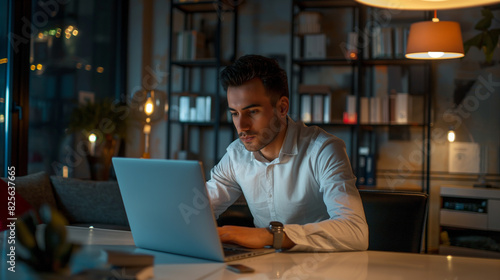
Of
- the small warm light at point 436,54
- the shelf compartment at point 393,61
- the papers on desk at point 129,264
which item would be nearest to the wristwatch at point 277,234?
the papers on desk at point 129,264

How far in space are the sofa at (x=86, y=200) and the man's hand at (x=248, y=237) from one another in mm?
2130

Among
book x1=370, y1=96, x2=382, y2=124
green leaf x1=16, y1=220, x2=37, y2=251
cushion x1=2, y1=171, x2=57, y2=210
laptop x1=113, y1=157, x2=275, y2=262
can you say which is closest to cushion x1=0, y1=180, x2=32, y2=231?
cushion x1=2, y1=171, x2=57, y2=210

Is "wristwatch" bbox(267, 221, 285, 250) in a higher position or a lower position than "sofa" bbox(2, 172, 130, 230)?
higher

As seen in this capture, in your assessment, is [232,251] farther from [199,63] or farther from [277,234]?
[199,63]

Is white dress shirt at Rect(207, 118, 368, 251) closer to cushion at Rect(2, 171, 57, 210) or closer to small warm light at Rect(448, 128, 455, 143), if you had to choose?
cushion at Rect(2, 171, 57, 210)

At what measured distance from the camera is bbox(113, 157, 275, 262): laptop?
3.82 ft

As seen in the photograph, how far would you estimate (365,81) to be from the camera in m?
4.67

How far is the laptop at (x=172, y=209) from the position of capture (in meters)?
1.16

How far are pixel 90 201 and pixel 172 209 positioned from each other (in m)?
2.40

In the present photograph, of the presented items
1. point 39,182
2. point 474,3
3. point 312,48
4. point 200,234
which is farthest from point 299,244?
point 312,48

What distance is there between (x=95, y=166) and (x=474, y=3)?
3.47 metres

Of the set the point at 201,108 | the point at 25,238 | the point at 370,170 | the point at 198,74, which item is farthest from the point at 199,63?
the point at 25,238

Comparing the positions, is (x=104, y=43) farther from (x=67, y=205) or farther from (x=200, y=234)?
(x=200, y=234)

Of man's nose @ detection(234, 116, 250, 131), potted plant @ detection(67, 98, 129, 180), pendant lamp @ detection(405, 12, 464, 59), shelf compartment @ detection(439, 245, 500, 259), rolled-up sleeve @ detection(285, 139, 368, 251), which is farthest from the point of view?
potted plant @ detection(67, 98, 129, 180)
